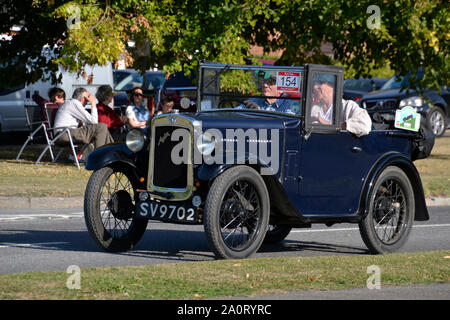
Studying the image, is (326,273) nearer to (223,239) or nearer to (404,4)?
(223,239)

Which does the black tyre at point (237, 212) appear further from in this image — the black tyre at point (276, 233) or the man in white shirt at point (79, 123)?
the man in white shirt at point (79, 123)

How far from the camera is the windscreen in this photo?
28.3 feet

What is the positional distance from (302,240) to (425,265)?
8.29ft

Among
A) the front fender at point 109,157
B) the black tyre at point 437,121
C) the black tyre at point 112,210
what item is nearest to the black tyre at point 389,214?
the black tyre at point 112,210

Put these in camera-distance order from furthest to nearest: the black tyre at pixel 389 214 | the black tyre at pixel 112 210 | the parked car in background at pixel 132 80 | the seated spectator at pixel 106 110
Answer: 1. the parked car in background at pixel 132 80
2. the seated spectator at pixel 106 110
3. the black tyre at pixel 389 214
4. the black tyre at pixel 112 210

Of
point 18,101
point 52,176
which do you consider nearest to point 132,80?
point 18,101

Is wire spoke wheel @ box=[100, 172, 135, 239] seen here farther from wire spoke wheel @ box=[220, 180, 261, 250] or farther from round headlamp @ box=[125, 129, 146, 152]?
wire spoke wheel @ box=[220, 180, 261, 250]

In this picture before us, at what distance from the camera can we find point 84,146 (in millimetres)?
16234

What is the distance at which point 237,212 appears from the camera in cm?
783

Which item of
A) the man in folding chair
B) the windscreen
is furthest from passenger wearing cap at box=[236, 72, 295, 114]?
the man in folding chair

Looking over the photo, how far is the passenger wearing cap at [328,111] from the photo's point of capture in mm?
8438

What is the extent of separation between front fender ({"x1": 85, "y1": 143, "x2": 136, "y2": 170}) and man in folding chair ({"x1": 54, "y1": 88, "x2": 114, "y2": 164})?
735 centimetres

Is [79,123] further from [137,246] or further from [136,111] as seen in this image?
[137,246]

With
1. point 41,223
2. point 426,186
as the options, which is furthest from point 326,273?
point 426,186
